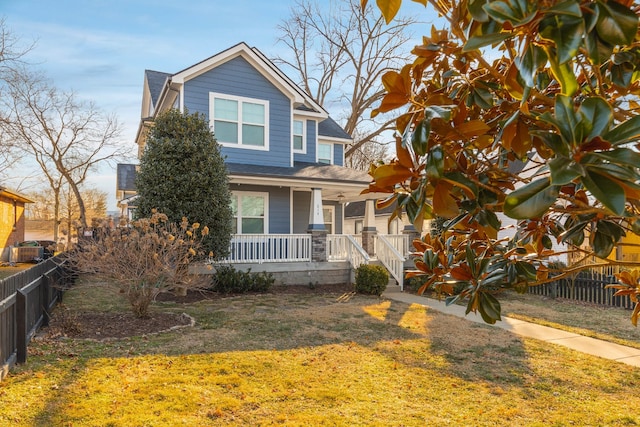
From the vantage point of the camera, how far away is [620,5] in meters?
0.98

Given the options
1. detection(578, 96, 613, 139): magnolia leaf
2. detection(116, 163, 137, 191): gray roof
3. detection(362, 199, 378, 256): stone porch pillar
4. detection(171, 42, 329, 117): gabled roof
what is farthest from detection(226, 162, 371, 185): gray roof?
detection(578, 96, 613, 139): magnolia leaf

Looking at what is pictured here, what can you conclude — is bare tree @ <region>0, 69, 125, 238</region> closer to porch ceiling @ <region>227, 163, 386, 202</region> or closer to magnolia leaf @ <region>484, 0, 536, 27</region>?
porch ceiling @ <region>227, 163, 386, 202</region>

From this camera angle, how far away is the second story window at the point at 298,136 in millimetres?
16328

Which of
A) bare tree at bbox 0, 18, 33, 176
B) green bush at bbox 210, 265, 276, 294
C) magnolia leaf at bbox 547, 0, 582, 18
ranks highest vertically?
bare tree at bbox 0, 18, 33, 176

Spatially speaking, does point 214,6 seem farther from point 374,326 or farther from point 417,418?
point 417,418

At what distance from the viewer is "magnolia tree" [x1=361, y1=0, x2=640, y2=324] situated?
0.98 m

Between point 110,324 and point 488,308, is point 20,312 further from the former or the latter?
point 488,308

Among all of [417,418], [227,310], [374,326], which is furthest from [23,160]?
[417,418]

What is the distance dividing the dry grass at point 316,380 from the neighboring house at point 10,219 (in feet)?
58.2

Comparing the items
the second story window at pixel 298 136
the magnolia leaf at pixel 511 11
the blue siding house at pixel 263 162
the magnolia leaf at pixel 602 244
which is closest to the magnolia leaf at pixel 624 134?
the magnolia leaf at pixel 511 11

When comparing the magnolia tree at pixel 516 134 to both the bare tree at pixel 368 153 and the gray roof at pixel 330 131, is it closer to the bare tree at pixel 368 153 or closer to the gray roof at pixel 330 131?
the gray roof at pixel 330 131

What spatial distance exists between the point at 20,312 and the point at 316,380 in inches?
149

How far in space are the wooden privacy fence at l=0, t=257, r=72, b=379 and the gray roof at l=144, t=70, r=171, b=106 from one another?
11431 mm

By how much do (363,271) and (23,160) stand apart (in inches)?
1091
